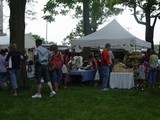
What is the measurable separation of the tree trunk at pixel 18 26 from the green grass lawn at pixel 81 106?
1250 millimetres

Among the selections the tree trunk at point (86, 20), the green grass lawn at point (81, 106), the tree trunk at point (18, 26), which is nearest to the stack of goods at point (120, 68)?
the green grass lawn at point (81, 106)

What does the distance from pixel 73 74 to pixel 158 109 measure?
21.4 ft

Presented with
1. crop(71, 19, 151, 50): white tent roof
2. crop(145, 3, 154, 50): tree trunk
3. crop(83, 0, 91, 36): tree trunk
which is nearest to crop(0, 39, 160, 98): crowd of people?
crop(71, 19, 151, 50): white tent roof

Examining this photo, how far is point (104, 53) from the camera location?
537 inches

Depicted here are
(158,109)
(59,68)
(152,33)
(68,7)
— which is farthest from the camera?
(68,7)

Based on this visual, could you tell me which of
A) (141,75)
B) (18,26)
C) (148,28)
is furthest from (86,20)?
(18,26)

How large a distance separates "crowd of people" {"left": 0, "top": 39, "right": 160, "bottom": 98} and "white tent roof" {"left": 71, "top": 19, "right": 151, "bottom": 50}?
0.87 m

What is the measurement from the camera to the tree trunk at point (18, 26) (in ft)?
46.3

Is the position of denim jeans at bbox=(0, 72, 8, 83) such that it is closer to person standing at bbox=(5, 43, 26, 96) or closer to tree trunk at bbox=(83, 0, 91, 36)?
person standing at bbox=(5, 43, 26, 96)

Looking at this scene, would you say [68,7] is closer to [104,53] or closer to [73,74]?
[73,74]

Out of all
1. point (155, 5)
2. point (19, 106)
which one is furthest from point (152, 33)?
point (19, 106)

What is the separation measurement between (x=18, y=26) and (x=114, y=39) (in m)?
4.66

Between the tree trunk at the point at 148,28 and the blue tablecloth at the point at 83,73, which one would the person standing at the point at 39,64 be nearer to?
the blue tablecloth at the point at 83,73

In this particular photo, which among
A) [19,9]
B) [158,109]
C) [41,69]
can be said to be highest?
[19,9]
